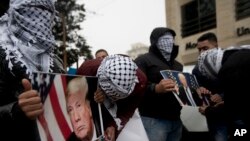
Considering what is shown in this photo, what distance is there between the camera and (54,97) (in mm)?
1762

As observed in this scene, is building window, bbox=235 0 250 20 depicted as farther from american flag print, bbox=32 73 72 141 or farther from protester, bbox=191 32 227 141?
american flag print, bbox=32 73 72 141

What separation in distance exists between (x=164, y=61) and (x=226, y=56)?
1180 millimetres

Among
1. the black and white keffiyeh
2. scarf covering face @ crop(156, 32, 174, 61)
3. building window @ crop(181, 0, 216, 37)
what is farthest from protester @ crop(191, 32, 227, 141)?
building window @ crop(181, 0, 216, 37)

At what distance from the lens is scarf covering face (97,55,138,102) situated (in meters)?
2.04

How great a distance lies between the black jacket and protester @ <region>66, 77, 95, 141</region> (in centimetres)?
19

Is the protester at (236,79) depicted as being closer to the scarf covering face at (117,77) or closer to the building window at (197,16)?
the scarf covering face at (117,77)

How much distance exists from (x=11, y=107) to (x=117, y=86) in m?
0.55

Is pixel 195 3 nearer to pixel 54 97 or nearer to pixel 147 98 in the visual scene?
pixel 147 98

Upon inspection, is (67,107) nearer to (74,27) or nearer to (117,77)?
(117,77)

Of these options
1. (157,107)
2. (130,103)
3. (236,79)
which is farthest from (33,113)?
(157,107)

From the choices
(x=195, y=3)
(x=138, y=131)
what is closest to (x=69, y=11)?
(x=195, y=3)

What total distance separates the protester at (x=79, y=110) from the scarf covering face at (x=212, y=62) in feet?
5.52

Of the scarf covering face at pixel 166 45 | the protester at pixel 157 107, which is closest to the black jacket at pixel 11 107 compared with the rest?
the protester at pixel 157 107

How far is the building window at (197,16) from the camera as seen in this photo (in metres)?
20.8
